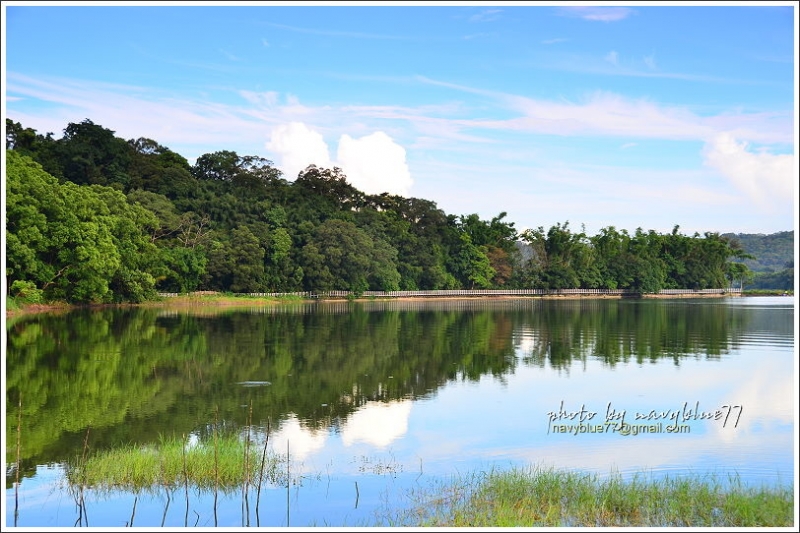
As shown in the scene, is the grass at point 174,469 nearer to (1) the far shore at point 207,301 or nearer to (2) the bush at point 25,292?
(1) the far shore at point 207,301

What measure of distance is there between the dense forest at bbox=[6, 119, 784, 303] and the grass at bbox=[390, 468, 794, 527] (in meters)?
31.7

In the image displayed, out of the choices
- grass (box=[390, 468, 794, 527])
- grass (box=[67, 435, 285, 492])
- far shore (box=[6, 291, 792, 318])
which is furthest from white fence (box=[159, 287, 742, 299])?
grass (box=[390, 468, 794, 527])

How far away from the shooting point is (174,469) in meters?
10.3

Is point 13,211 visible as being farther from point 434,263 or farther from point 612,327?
point 434,263

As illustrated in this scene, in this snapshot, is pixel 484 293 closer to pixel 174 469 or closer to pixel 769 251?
pixel 174 469

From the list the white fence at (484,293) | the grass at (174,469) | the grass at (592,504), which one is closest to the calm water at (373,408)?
the grass at (174,469)

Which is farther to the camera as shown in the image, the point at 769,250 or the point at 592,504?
the point at 769,250

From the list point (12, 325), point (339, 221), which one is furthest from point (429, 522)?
point (339, 221)

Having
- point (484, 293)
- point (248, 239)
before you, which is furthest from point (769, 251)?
point (248, 239)

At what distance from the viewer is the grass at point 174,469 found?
390 inches

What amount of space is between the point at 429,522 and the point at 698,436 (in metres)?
6.72

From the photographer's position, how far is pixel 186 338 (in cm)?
2889

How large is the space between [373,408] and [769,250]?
16928cm

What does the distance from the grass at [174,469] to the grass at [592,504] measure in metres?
2.21
